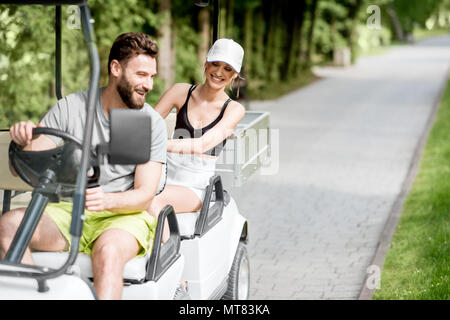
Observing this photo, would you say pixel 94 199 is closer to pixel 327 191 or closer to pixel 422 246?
pixel 422 246

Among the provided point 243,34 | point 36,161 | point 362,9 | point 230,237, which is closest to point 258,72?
point 243,34

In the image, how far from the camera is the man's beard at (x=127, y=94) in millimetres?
3232

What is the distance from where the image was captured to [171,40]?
15.1 meters

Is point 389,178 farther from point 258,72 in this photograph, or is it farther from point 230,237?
point 258,72

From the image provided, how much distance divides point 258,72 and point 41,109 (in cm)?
1214

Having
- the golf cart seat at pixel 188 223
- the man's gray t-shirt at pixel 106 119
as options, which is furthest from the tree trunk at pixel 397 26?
the man's gray t-shirt at pixel 106 119

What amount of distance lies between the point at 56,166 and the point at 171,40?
12516mm

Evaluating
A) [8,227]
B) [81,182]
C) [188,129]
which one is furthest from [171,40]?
[81,182]

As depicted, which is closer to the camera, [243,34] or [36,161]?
[36,161]

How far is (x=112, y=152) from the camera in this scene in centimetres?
260

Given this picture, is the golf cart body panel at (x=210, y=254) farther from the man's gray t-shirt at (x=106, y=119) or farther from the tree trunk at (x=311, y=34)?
the tree trunk at (x=311, y=34)

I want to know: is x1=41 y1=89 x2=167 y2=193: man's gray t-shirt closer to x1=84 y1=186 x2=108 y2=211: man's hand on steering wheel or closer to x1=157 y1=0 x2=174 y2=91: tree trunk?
x1=84 y1=186 x2=108 y2=211: man's hand on steering wheel

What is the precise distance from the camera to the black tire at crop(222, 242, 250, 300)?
435 centimetres

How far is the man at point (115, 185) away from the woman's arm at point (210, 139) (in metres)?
0.80
